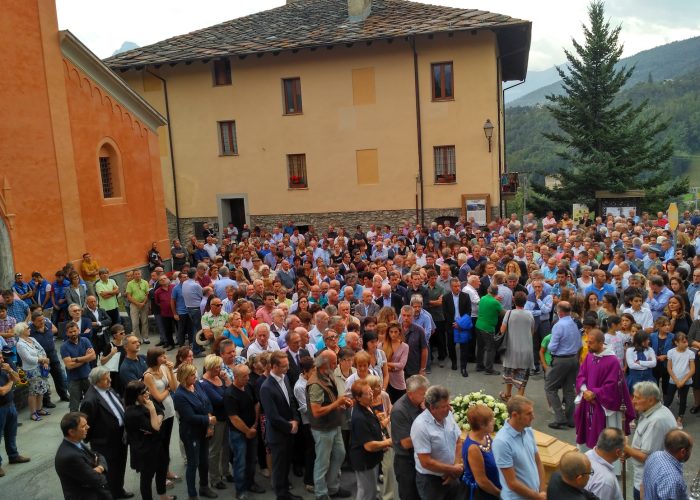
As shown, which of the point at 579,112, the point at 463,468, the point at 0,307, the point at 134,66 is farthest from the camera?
the point at 579,112

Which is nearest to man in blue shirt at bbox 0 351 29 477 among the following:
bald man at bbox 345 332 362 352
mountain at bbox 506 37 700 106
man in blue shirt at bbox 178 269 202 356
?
bald man at bbox 345 332 362 352

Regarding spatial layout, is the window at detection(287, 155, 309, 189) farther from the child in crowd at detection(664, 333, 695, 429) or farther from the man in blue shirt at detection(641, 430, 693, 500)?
the man in blue shirt at detection(641, 430, 693, 500)

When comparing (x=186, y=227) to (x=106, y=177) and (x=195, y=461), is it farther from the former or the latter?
(x=195, y=461)

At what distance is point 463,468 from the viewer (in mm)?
4918

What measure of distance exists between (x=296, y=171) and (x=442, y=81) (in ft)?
23.7

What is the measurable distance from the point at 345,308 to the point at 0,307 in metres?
5.33

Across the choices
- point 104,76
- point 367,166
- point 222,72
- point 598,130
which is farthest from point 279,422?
point 598,130

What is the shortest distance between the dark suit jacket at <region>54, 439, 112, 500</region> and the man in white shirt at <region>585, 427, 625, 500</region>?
4.29m

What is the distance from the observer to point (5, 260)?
12.8m

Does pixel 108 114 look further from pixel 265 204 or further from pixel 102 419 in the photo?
pixel 102 419

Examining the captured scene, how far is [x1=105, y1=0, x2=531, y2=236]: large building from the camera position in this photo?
882 inches

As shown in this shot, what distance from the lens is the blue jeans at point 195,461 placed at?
6.32 m

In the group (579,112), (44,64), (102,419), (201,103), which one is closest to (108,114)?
(44,64)

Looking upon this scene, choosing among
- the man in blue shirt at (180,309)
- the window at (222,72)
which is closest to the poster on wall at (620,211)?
the man in blue shirt at (180,309)
